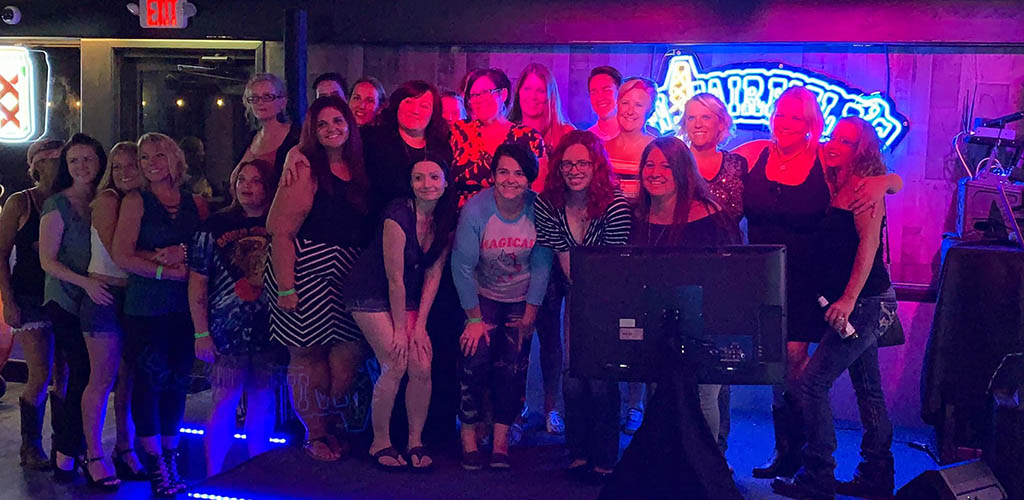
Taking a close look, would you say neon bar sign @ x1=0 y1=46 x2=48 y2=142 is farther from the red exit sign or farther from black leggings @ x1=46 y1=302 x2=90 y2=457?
black leggings @ x1=46 y1=302 x2=90 y2=457

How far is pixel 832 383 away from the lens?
3.90 m

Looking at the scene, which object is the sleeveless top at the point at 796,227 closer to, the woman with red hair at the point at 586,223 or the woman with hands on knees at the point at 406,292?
the woman with red hair at the point at 586,223

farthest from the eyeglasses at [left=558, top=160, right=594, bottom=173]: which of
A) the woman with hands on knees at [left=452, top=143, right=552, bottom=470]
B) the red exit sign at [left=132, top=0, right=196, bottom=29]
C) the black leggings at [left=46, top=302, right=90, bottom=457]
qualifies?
the red exit sign at [left=132, top=0, right=196, bottom=29]

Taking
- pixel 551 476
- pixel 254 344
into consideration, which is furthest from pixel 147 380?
pixel 551 476

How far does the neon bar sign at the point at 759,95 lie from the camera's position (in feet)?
16.5

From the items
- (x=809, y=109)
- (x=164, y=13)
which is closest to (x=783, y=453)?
(x=809, y=109)

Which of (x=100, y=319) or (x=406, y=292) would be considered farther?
(x=100, y=319)

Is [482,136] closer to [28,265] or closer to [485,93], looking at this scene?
[485,93]

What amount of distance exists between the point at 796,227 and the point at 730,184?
1.13ft

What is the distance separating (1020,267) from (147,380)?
4.01m

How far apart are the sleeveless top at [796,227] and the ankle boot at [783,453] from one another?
1.35 feet

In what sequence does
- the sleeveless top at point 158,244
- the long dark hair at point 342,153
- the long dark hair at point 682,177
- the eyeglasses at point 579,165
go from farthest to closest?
the sleeveless top at point 158,244
the long dark hair at point 342,153
the eyeglasses at point 579,165
the long dark hair at point 682,177

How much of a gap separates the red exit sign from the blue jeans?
4402 millimetres

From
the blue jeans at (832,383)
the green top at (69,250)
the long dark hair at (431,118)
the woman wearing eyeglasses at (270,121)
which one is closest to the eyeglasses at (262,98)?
the woman wearing eyeglasses at (270,121)
